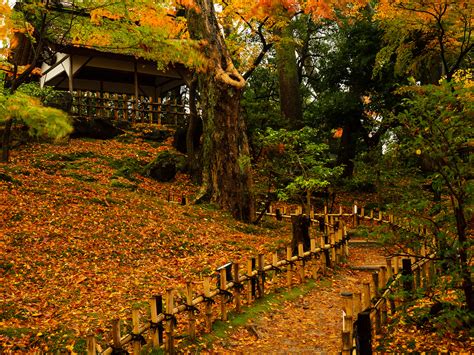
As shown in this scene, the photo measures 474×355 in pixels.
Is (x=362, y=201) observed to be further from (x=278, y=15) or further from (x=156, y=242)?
(x=156, y=242)

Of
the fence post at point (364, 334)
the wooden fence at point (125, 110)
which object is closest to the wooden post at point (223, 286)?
the fence post at point (364, 334)

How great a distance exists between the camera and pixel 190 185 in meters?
17.9

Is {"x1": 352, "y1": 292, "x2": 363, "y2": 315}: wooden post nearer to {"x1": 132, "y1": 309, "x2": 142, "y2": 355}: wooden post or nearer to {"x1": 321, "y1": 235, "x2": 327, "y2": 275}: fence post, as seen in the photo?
{"x1": 132, "y1": 309, "x2": 142, "y2": 355}: wooden post

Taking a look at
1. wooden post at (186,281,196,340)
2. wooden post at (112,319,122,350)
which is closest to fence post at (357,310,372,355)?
wooden post at (186,281,196,340)

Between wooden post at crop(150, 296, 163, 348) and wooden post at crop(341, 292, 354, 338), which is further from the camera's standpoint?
wooden post at crop(150, 296, 163, 348)

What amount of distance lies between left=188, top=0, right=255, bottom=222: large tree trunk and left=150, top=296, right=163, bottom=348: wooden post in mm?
8160

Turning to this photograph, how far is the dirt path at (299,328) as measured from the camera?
627 centimetres

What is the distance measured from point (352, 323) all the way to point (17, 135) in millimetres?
17489

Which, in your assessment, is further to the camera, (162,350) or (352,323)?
(162,350)

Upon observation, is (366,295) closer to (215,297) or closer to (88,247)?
(215,297)

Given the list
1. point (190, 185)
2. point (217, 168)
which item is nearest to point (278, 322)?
point (217, 168)

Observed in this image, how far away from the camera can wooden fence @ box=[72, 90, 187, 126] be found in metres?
22.1

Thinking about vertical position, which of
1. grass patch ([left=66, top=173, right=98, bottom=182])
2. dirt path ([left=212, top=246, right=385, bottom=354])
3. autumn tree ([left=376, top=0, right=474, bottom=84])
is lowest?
dirt path ([left=212, top=246, right=385, bottom=354])

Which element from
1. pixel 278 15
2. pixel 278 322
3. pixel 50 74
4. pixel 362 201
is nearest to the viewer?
pixel 278 322
